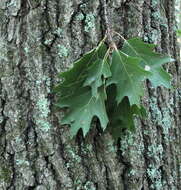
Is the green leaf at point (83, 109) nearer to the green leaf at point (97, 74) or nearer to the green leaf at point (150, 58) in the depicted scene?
the green leaf at point (97, 74)

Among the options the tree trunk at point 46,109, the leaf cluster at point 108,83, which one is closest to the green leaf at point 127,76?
the leaf cluster at point 108,83

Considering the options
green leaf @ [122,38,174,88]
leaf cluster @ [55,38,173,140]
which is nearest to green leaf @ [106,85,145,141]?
leaf cluster @ [55,38,173,140]

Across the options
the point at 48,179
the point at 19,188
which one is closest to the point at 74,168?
the point at 48,179

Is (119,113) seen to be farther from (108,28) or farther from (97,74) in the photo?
(108,28)

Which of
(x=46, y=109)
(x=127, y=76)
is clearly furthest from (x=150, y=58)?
(x=46, y=109)

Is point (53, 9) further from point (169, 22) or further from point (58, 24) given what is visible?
point (169, 22)

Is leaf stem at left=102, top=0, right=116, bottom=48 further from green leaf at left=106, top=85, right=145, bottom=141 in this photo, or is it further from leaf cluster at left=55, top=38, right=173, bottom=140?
green leaf at left=106, top=85, right=145, bottom=141

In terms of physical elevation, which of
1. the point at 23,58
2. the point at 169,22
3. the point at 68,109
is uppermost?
the point at 169,22

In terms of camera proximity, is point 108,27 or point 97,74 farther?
point 108,27
